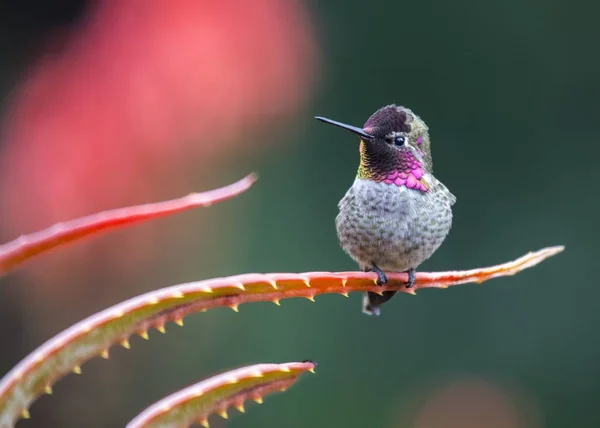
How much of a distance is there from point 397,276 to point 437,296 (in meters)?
2.72

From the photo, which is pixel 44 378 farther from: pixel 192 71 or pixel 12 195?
pixel 192 71

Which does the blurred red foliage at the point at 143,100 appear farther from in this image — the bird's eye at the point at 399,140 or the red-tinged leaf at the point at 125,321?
the red-tinged leaf at the point at 125,321

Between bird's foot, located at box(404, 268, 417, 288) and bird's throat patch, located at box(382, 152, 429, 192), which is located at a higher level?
bird's throat patch, located at box(382, 152, 429, 192)

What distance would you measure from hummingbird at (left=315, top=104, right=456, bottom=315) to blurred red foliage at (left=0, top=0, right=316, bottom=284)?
1.84m

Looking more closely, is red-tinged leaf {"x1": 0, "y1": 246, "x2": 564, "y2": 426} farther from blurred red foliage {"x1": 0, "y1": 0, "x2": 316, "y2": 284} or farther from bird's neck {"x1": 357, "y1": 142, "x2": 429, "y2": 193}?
blurred red foliage {"x1": 0, "y1": 0, "x2": 316, "y2": 284}

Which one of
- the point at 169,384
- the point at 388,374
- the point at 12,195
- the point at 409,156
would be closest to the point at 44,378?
the point at 409,156

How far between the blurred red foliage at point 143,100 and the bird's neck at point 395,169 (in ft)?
6.30

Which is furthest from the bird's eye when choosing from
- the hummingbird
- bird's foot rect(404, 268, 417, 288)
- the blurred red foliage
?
the blurred red foliage

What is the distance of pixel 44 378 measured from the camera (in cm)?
68

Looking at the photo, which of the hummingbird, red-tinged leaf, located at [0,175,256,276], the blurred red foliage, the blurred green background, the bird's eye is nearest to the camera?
red-tinged leaf, located at [0,175,256,276]

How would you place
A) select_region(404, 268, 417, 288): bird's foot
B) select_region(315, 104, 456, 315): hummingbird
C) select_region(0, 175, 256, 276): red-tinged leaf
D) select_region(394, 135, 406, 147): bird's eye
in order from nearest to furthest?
select_region(0, 175, 256, 276): red-tinged leaf, select_region(404, 268, 417, 288): bird's foot, select_region(394, 135, 406, 147): bird's eye, select_region(315, 104, 456, 315): hummingbird

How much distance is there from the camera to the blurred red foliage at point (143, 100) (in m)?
3.27

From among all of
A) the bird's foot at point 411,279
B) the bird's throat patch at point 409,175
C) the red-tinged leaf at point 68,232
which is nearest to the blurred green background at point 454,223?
the bird's foot at point 411,279

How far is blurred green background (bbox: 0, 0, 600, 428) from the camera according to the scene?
3.90m
